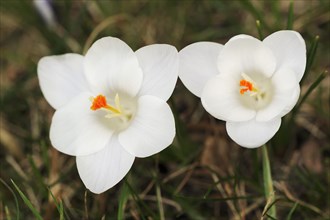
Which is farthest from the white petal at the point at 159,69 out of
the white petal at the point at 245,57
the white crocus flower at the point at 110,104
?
the white petal at the point at 245,57

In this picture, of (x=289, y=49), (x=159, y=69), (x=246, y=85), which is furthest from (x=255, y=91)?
(x=159, y=69)

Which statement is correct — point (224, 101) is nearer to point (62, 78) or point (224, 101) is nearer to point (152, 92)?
point (152, 92)

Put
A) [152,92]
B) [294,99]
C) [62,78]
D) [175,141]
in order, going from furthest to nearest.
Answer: [175,141], [62,78], [152,92], [294,99]

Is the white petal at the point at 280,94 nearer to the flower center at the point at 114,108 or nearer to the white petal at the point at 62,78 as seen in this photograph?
the flower center at the point at 114,108

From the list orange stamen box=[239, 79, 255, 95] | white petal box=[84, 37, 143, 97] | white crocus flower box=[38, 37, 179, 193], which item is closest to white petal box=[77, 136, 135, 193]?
white crocus flower box=[38, 37, 179, 193]

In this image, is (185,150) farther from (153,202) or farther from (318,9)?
(318,9)

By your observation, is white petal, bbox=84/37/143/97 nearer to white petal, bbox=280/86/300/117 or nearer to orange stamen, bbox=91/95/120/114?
orange stamen, bbox=91/95/120/114

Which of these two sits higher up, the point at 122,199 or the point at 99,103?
the point at 99,103
